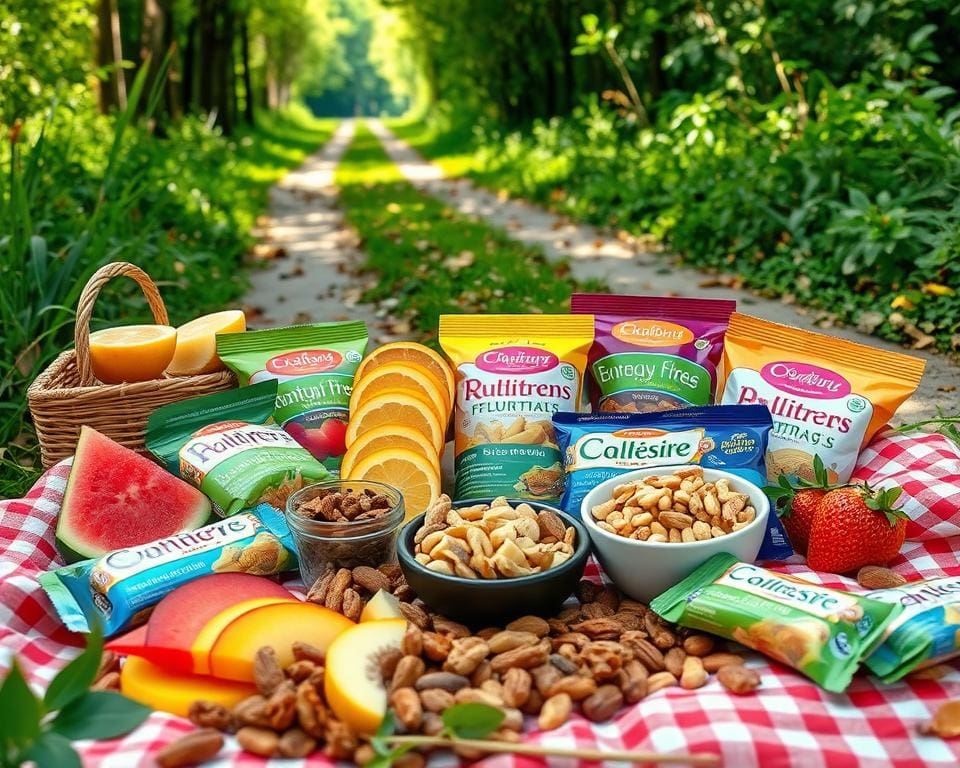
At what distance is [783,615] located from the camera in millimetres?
2047

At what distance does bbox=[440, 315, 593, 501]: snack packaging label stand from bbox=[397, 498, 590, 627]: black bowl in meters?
0.61

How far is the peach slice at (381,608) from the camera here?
7.05ft

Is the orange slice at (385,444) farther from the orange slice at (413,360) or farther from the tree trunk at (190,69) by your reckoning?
the tree trunk at (190,69)

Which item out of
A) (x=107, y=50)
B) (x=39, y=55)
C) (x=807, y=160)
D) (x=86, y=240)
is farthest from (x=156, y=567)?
(x=107, y=50)

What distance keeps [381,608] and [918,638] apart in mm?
1130

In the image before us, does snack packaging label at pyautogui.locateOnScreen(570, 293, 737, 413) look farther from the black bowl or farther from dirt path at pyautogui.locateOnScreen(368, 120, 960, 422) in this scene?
dirt path at pyautogui.locateOnScreen(368, 120, 960, 422)

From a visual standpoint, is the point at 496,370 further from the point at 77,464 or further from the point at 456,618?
the point at 77,464

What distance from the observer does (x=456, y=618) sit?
2.16 metres

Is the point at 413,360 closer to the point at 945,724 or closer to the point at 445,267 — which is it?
the point at 945,724

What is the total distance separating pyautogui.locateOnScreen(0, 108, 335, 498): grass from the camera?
A: 3.95 meters

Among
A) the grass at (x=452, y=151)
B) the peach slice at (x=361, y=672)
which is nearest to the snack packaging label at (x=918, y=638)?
the peach slice at (x=361, y=672)

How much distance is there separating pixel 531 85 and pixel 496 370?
1626 cm

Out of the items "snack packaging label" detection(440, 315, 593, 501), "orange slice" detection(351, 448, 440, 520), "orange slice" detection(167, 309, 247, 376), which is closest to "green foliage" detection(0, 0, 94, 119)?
"orange slice" detection(167, 309, 247, 376)

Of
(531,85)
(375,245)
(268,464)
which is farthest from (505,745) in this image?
(531,85)
